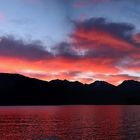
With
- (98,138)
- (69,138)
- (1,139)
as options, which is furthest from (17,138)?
(98,138)

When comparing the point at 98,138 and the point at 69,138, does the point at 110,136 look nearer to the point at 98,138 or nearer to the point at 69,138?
the point at 98,138

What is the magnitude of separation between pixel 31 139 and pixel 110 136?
85.4 feet

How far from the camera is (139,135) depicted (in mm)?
102500

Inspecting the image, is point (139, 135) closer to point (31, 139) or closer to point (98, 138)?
point (98, 138)

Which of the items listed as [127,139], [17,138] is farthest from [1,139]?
[127,139]

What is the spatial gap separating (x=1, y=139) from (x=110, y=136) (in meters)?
35.3

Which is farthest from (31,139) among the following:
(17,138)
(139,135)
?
(139,135)

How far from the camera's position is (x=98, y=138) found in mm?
98312

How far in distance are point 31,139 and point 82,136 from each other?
1671 cm

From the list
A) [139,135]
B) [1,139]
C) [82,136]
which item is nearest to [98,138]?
[82,136]

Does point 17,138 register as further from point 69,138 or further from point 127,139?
point 127,139

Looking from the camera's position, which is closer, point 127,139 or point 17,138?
point 127,139

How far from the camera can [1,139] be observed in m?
99.2

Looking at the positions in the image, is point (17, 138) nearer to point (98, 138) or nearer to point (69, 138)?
point (69, 138)
